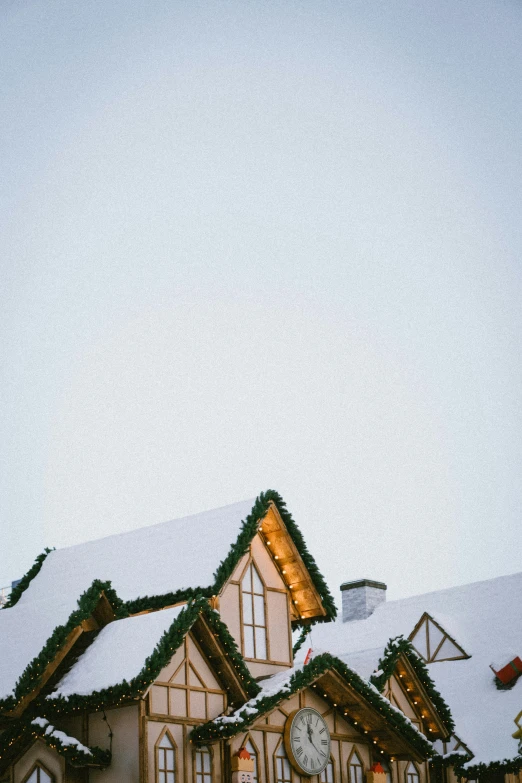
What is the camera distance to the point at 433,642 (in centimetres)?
3919

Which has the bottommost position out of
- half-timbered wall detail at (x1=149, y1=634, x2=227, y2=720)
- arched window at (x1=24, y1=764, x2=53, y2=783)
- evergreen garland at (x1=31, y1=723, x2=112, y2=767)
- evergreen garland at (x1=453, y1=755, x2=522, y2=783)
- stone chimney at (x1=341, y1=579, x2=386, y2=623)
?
arched window at (x1=24, y1=764, x2=53, y2=783)

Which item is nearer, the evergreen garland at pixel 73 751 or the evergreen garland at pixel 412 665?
the evergreen garland at pixel 73 751

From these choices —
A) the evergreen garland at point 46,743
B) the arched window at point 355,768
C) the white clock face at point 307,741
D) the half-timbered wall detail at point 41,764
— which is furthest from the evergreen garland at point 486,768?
the half-timbered wall detail at point 41,764

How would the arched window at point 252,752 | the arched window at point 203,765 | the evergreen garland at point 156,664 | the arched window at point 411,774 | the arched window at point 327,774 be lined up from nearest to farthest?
the evergreen garland at point 156,664 < the arched window at point 203,765 < the arched window at point 252,752 < the arched window at point 327,774 < the arched window at point 411,774

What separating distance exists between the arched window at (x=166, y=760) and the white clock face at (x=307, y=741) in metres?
3.70

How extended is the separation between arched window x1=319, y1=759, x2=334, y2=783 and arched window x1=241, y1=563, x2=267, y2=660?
3058mm

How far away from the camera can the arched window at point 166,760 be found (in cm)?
2373

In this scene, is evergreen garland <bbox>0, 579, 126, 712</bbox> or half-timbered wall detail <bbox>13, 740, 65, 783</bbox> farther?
evergreen garland <bbox>0, 579, 126, 712</bbox>

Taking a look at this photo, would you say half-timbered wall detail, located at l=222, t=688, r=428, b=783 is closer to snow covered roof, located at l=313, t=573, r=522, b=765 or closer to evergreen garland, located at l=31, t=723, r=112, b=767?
snow covered roof, located at l=313, t=573, r=522, b=765

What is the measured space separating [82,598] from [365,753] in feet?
28.9

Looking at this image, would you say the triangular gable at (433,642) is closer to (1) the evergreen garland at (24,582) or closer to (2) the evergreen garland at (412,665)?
(2) the evergreen garland at (412,665)

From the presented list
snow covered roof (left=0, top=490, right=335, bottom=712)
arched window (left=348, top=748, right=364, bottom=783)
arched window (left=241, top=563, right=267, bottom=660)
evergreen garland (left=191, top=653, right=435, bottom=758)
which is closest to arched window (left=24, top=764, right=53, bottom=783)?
snow covered roof (left=0, top=490, right=335, bottom=712)

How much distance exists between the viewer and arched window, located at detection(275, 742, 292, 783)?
87.1 ft

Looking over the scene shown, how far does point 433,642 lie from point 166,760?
17.2 meters
